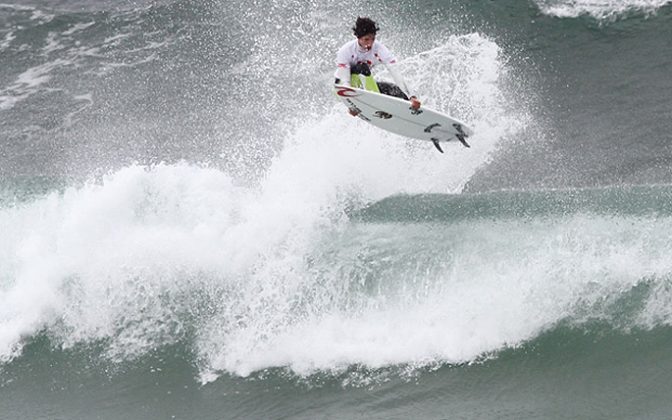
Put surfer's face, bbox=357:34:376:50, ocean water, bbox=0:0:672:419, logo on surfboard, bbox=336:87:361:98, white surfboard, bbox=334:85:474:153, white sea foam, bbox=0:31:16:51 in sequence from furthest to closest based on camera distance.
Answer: white sea foam, bbox=0:31:16:51, white surfboard, bbox=334:85:474:153, logo on surfboard, bbox=336:87:361:98, surfer's face, bbox=357:34:376:50, ocean water, bbox=0:0:672:419

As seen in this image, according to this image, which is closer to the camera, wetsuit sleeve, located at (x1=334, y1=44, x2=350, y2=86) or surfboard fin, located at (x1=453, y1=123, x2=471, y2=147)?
wetsuit sleeve, located at (x1=334, y1=44, x2=350, y2=86)

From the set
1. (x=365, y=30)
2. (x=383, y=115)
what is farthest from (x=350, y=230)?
(x=365, y=30)

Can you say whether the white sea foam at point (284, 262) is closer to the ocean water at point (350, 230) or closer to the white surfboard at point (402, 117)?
the ocean water at point (350, 230)

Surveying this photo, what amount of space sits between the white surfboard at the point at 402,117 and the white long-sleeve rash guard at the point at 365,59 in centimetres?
20

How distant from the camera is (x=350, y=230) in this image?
14969 mm

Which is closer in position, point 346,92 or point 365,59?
point 365,59

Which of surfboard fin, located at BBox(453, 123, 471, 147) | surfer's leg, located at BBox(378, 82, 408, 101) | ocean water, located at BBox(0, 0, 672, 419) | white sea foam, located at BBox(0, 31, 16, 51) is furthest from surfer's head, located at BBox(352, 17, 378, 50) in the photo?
white sea foam, located at BBox(0, 31, 16, 51)

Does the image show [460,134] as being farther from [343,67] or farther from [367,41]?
[367,41]

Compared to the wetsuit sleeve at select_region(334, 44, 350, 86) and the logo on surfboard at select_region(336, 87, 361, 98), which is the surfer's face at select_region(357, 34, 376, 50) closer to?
the wetsuit sleeve at select_region(334, 44, 350, 86)

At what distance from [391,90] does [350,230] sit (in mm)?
2262

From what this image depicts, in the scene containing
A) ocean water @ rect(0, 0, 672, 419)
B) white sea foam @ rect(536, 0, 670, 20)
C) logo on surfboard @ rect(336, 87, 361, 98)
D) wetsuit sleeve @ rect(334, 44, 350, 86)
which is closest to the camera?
ocean water @ rect(0, 0, 672, 419)

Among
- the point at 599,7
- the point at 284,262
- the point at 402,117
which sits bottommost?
→ the point at 284,262

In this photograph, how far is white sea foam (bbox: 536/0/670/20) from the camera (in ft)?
62.2

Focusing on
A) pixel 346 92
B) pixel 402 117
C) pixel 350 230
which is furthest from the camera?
pixel 350 230
